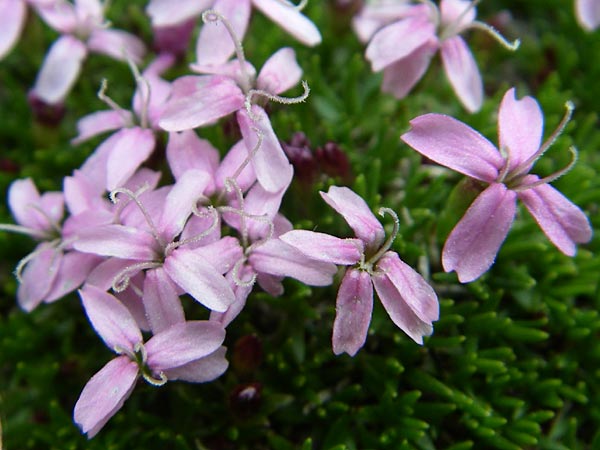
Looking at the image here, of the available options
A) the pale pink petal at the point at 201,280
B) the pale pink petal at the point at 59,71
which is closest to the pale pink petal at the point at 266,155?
the pale pink petal at the point at 201,280

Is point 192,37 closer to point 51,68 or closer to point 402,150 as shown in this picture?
point 51,68

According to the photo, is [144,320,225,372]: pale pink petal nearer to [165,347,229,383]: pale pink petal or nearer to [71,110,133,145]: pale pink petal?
[165,347,229,383]: pale pink petal

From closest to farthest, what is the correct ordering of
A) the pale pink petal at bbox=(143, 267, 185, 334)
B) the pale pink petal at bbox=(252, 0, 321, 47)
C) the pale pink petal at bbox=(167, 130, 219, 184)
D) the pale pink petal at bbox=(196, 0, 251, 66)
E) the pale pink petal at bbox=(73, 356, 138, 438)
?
the pale pink petal at bbox=(73, 356, 138, 438)
the pale pink petal at bbox=(143, 267, 185, 334)
the pale pink petal at bbox=(167, 130, 219, 184)
the pale pink petal at bbox=(196, 0, 251, 66)
the pale pink petal at bbox=(252, 0, 321, 47)

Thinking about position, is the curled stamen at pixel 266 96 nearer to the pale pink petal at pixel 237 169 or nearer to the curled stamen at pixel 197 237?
the pale pink petal at pixel 237 169

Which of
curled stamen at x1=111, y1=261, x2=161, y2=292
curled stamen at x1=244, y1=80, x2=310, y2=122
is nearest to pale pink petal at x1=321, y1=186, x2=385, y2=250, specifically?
curled stamen at x1=244, y1=80, x2=310, y2=122

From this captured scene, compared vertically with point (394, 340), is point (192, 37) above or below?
above

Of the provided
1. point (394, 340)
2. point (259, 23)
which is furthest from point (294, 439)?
point (259, 23)

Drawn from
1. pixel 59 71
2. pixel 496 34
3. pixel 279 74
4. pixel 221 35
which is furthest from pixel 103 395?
pixel 496 34
